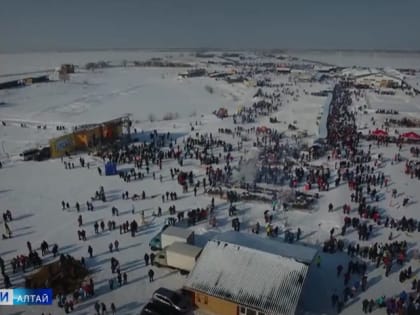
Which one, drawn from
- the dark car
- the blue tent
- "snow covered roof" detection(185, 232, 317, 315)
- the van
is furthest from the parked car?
the van

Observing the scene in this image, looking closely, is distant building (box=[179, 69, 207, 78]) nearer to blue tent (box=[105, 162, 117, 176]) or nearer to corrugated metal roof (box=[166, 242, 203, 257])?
blue tent (box=[105, 162, 117, 176])

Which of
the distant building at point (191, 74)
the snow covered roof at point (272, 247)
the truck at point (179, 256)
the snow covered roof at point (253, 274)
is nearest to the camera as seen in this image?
the snow covered roof at point (253, 274)

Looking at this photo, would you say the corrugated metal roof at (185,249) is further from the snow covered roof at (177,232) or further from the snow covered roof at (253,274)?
the snow covered roof at (253,274)

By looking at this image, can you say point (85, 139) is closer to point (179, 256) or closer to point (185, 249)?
point (185, 249)

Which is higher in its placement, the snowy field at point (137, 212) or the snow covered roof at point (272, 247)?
the snow covered roof at point (272, 247)

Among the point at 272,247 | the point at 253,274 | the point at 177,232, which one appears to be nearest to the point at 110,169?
the point at 177,232

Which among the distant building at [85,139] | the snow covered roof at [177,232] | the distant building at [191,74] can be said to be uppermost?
the distant building at [191,74]

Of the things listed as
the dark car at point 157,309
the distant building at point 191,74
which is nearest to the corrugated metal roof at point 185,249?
the dark car at point 157,309
